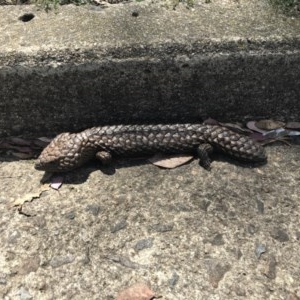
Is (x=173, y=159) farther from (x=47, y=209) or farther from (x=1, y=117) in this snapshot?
(x=1, y=117)

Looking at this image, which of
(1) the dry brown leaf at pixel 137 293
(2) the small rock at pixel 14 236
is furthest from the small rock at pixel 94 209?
(1) the dry brown leaf at pixel 137 293

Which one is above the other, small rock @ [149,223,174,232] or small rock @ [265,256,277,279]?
small rock @ [149,223,174,232]

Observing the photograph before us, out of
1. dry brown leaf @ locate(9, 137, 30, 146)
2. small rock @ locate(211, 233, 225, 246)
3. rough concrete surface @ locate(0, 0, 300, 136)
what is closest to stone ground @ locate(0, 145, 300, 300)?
small rock @ locate(211, 233, 225, 246)

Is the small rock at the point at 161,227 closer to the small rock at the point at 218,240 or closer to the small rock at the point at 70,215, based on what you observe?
the small rock at the point at 218,240

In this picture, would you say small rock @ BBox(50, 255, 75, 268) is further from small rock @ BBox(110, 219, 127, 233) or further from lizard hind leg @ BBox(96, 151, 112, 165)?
lizard hind leg @ BBox(96, 151, 112, 165)

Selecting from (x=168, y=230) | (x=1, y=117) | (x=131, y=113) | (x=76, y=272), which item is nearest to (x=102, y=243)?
(x=76, y=272)

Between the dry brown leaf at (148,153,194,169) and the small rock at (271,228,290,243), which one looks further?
the dry brown leaf at (148,153,194,169)
